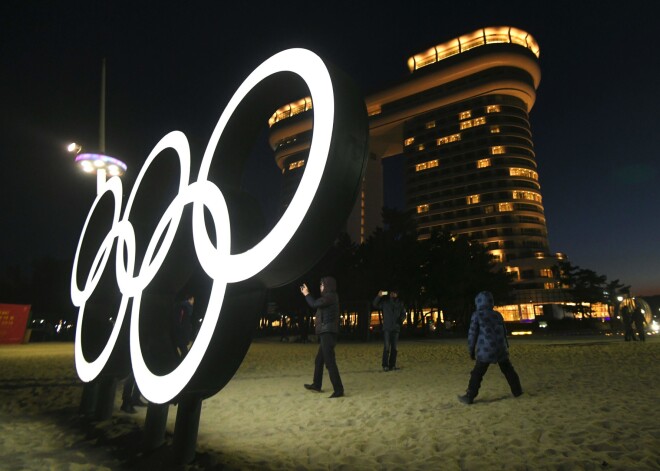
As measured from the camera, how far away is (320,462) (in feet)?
12.6

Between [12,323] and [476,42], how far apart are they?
376ft

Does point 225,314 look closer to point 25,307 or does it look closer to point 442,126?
point 25,307

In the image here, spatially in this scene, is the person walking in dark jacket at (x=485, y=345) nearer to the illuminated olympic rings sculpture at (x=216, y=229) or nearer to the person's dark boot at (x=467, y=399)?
the person's dark boot at (x=467, y=399)

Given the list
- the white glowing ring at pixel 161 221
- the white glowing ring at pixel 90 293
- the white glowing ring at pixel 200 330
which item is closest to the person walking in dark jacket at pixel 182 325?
the white glowing ring at pixel 90 293

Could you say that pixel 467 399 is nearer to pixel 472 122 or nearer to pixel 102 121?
pixel 102 121

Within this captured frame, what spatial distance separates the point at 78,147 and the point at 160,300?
9.64m

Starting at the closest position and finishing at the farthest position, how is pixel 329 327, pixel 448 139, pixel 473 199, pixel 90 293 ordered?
pixel 90 293 → pixel 329 327 → pixel 473 199 → pixel 448 139

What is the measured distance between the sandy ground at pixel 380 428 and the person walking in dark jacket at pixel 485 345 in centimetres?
23

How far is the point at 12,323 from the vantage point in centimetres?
2712

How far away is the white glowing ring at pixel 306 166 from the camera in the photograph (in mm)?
2902

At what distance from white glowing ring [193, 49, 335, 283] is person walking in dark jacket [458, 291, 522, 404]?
4.05 m

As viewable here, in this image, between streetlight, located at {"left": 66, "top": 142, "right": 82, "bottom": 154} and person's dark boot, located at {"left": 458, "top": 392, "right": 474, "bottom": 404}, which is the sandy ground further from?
streetlight, located at {"left": 66, "top": 142, "right": 82, "bottom": 154}

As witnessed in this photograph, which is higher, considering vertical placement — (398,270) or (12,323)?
(398,270)

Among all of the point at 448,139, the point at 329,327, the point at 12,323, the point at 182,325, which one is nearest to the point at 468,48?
the point at 448,139
